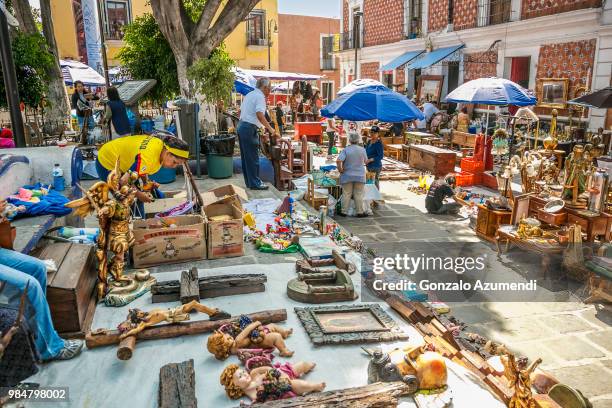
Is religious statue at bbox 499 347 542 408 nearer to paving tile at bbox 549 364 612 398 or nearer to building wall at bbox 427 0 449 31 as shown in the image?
paving tile at bbox 549 364 612 398

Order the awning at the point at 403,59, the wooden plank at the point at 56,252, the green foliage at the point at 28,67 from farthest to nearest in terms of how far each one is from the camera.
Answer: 1. the awning at the point at 403,59
2. the green foliage at the point at 28,67
3. the wooden plank at the point at 56,252

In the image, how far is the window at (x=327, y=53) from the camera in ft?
117

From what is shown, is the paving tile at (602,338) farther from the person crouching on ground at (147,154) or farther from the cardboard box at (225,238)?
the person crouching on ground at (147,154)

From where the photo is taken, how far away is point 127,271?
4.73m

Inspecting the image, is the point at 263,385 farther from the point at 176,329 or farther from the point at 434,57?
the point at 434,57

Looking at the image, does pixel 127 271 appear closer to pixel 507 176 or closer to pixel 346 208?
pixel 346 208

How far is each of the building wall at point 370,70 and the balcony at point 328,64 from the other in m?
8.16

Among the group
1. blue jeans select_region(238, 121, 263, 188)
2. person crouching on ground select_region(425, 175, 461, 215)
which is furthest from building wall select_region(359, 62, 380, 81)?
blue jeans select_region(238, 121, 263, 188)

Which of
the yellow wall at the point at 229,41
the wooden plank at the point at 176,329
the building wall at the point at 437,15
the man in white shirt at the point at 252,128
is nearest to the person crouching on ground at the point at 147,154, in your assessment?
the wooden plank at the point at 176,329

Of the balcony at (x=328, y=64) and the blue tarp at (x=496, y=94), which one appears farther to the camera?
the balcony at (x=328, y=64)

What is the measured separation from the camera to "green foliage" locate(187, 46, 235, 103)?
9531mm

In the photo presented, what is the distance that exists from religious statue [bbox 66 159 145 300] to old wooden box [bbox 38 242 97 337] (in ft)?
0.39

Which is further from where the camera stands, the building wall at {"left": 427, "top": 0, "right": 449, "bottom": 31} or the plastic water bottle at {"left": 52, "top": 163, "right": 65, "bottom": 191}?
the building wall at {"left": 427, "top": 0, "right": 449, "bottom": 31}

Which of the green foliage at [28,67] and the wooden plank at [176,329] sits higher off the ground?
the green foliage at [28,67]
